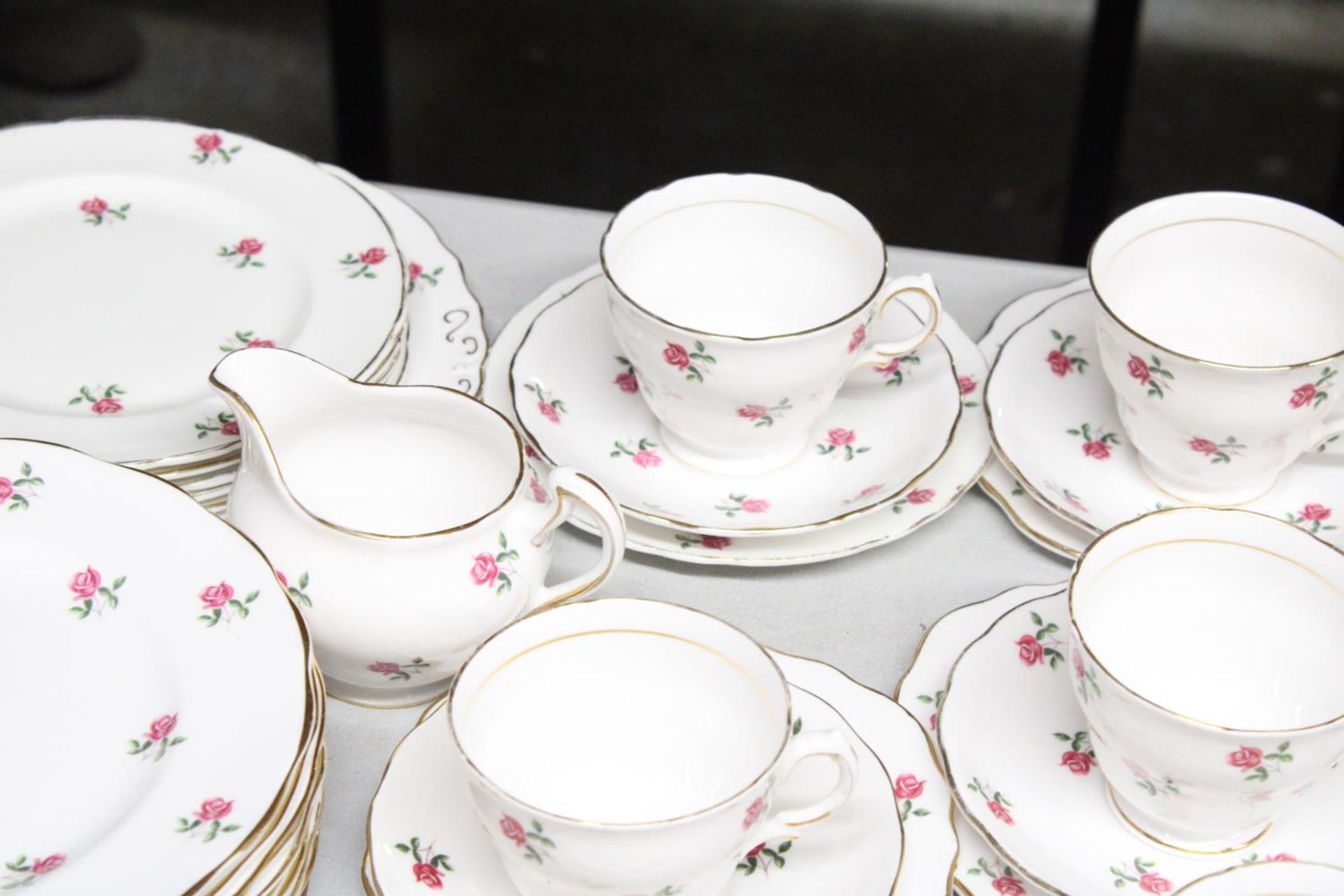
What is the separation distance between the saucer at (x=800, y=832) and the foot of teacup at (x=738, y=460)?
20 centimetres

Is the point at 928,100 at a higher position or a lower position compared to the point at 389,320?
lower

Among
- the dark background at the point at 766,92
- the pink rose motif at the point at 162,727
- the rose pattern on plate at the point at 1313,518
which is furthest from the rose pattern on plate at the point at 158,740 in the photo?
the dark background at the point at 766,92

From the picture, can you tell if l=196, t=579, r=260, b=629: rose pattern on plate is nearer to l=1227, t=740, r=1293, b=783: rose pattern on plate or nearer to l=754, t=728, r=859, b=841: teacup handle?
l=754, t=728, r=859, b=841: teacup handle

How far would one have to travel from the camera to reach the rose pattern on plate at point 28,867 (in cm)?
68

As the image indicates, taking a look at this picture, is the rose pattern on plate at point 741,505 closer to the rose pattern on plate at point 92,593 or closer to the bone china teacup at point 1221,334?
the bone china teacup at point 1221,334

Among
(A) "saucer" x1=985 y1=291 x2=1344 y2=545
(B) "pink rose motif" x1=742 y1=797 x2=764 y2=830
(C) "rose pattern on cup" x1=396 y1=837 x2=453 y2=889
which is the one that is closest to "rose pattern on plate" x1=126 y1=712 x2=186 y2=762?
(C) "rose pattern on cup" x1=396 y1=837 x2=453 y2=889

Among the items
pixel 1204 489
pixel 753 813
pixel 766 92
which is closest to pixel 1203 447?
pixel 1204 489

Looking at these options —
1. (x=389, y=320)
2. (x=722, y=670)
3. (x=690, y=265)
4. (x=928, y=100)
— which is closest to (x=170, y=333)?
(x=389, y=320)

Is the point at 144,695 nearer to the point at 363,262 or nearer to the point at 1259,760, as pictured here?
the point at 363,262

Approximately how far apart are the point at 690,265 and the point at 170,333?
308mm

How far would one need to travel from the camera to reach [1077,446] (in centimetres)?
97

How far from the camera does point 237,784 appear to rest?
2.26 ft

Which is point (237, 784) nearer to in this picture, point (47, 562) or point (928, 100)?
point (47, 562)

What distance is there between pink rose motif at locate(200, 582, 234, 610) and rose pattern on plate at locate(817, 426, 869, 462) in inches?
14.4
